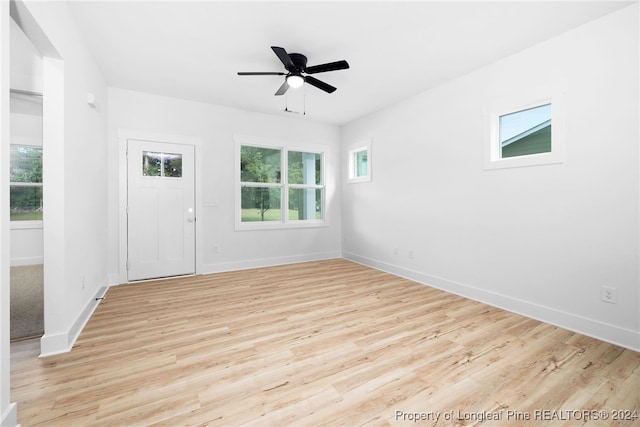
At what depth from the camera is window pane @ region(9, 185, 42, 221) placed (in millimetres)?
4383

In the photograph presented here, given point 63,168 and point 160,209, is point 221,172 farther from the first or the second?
point 63,168

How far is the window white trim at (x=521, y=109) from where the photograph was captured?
2.54 metres

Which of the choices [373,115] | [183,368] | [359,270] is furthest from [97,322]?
[373,115]

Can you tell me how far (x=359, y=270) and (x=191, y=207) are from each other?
9.46 ft

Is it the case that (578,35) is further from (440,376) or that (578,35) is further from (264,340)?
(264,340)

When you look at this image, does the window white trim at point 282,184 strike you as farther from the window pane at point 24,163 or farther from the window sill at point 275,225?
the window pane at point 24,163

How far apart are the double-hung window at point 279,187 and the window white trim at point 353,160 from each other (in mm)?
536

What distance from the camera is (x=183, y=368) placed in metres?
1.88

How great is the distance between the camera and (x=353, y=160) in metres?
5.42

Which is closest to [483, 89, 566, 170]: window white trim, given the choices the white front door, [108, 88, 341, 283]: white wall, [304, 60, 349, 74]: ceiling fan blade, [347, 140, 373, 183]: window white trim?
[304, 60, 349, 74]: ceiling fan blade

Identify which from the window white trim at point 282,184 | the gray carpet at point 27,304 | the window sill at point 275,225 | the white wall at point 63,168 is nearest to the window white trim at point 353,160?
the window white trim at point 282,184

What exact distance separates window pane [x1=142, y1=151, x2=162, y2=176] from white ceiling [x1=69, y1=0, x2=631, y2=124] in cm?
93

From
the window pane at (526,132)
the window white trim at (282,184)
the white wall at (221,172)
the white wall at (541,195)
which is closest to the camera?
the white wall at (541,195)

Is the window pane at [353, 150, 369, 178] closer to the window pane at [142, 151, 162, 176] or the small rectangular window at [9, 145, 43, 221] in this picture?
the window pane at [142, 151, 162, 176]
